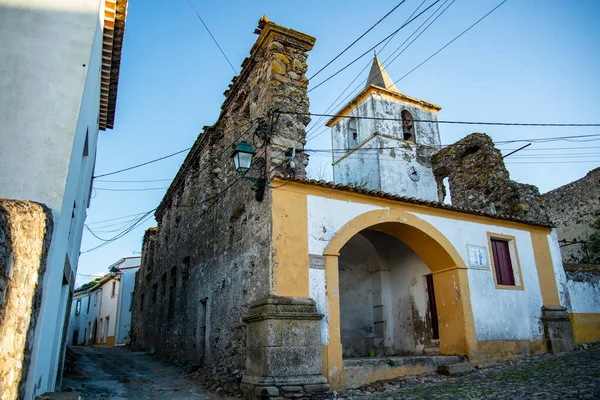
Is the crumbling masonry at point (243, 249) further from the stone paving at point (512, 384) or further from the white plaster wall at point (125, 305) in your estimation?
the white plaster wall at point (125, 305)

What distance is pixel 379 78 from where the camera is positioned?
25.5 metres

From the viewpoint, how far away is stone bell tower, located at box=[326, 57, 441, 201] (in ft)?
73.6

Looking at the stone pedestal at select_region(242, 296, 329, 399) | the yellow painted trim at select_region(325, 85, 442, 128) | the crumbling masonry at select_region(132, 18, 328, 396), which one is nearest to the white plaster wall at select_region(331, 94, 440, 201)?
the yellow painted trim at select_region(325, 85, 442, 128)

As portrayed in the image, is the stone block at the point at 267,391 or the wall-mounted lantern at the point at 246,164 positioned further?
the wall-mounted lantern at the point at 246,164

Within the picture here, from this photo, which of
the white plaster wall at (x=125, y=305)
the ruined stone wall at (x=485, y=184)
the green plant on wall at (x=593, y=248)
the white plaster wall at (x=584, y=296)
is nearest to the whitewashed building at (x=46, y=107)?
the ruined stone wall at (x=485, y=184)

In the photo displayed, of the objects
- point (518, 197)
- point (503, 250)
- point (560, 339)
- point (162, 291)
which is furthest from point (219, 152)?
point (560, 339)

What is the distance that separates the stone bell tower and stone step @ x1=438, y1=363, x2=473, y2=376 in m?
13.7

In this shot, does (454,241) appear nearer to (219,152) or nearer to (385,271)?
(385,271)

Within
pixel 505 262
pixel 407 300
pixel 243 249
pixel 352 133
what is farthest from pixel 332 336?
pixel 352 133

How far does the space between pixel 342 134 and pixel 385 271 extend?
50.9ft

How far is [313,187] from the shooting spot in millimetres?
7695

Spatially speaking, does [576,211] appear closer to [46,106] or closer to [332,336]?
[332,336]

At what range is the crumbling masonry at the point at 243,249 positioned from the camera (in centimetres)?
660

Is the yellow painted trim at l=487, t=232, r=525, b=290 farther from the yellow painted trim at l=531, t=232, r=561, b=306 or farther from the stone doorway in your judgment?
the stone doorway
